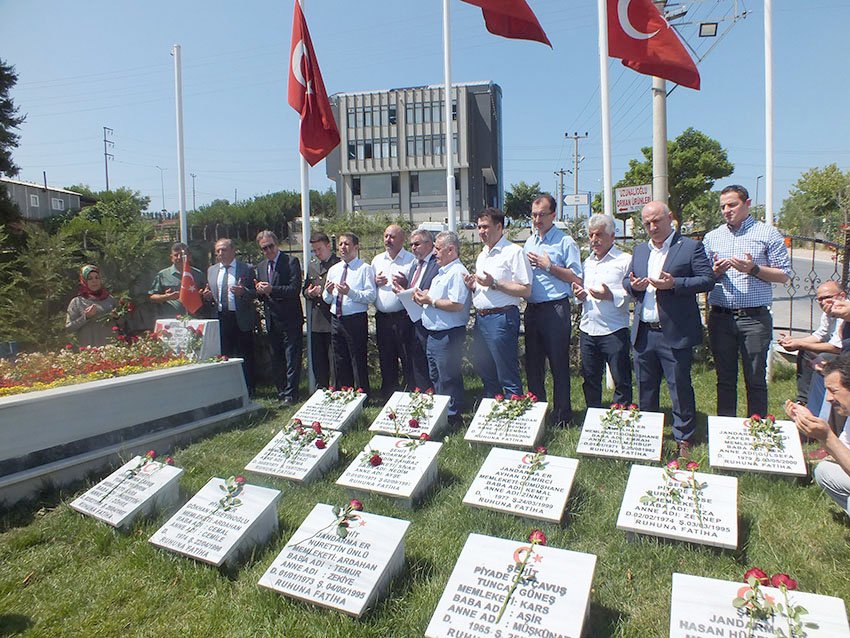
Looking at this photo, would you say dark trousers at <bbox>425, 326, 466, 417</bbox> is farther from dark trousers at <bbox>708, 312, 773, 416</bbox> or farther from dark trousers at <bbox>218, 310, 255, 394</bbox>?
dark trousers at <bbox>218, 310, 255, 394</bbox>

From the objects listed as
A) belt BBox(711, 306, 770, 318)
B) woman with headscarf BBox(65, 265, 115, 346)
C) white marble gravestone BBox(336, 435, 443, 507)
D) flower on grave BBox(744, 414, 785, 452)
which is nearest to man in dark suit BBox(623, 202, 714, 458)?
belt BBox(711, 306, 770, 318)

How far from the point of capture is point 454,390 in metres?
5.32

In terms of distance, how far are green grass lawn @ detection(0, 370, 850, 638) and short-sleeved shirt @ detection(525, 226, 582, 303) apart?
4.95 ft

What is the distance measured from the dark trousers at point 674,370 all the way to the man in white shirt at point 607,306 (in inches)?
9.9

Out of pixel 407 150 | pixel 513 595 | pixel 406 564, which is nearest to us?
pixel 513 595

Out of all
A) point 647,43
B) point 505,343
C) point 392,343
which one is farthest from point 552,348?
point 647,43

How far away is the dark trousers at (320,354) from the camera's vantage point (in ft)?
22.0

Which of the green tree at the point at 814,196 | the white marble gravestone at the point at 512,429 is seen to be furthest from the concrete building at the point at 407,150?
the white marble gravestone at the point at 512,429

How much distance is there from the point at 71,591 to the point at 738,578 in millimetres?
3419

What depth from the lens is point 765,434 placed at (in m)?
3.85

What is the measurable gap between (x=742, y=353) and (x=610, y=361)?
981 mm

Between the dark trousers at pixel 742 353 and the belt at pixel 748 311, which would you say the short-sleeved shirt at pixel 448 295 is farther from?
the belt at pixel 748 311

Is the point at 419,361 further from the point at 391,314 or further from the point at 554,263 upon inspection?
the point at 554,263

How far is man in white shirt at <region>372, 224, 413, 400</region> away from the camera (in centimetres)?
596
